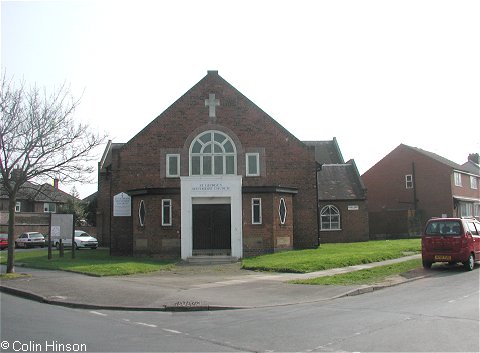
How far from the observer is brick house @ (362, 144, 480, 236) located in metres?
41.4

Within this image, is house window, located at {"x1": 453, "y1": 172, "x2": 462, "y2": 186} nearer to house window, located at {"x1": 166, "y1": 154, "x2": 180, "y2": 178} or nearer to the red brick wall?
the red brick wall

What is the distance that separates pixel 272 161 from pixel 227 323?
18.8 meters

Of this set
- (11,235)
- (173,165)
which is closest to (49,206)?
(173,165)

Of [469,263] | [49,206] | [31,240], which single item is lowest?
[469,263]

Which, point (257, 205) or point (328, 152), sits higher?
point (328, 152)

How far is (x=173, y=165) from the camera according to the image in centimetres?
2777

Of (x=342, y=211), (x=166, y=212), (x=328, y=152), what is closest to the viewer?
(x=166, y=212)

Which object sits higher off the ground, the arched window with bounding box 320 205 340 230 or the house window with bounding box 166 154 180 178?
the house window with bounding box 166 154 180 178

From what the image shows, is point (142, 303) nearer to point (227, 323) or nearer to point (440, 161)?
point (227, 323)

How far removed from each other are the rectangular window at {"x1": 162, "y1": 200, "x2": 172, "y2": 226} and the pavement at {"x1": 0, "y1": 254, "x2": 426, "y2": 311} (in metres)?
6.68

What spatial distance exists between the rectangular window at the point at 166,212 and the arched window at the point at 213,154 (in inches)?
103

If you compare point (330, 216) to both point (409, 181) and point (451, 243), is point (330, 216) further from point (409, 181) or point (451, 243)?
point (451, 243)

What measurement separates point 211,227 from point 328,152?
20.6m

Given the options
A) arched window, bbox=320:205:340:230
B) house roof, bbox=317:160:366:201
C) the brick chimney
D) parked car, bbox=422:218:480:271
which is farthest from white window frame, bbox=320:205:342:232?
the brick chimney
